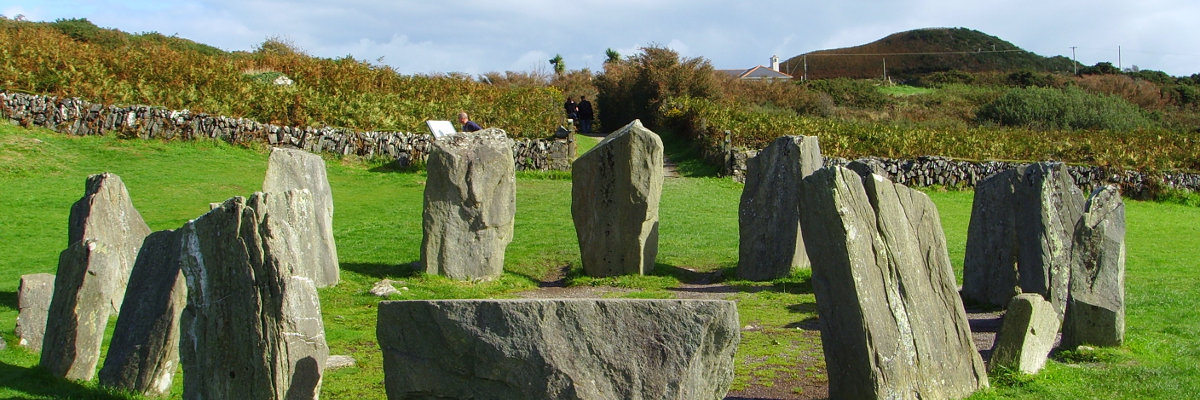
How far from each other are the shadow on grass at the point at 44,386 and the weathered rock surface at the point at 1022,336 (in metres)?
6.55

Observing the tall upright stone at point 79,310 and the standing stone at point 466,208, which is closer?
the tall upright stone at point 79,310

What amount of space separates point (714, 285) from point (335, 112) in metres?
17.4

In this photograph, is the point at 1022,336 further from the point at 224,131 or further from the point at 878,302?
the point at 224,131

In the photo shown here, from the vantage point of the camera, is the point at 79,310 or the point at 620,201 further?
the point at 620,201

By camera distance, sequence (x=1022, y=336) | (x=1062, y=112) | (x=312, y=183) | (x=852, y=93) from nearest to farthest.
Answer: (x=1022, y=336), (x=312, y=183), (x=1062, y=112), (x=852, y=93)

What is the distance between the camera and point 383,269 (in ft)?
46.3

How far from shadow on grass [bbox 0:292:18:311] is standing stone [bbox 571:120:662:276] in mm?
6902

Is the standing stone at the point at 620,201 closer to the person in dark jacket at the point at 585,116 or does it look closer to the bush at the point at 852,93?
the person in dark jacket at the point at 585,116

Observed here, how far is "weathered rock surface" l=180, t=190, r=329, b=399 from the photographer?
6.27m

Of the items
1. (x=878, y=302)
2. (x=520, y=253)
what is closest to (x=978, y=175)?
(x=520, y=253)

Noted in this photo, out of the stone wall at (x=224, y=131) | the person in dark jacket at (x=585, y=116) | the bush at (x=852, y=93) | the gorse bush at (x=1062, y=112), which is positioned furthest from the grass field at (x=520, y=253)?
the bush at (x=852, y=93)

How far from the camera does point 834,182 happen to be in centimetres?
705

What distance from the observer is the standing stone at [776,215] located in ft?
45.4

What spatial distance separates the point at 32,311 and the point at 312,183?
5.29m
